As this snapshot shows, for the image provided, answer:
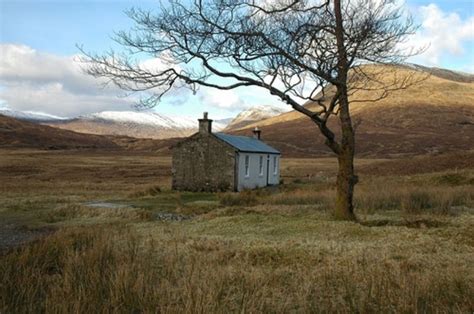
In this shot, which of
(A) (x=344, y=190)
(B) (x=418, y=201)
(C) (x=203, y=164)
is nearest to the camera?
(A) (x=344, y=190)

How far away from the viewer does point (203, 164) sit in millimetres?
39594

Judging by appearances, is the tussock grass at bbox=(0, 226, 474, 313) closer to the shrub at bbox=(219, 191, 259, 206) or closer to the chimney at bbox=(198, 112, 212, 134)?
the shrub at bbox=(219, 191, 259, 206)

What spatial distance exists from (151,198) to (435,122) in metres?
113

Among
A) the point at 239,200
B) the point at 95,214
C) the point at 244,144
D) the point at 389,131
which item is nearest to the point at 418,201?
the point at 239,200

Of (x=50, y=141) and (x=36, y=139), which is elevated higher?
(x=36, y=139)

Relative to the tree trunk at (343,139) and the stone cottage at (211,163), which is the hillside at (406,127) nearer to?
the stone cottage at (211,163)

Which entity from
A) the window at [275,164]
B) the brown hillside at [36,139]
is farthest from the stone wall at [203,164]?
the brown hillside at [36,139]

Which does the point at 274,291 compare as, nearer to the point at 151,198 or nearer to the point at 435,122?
the point at 151,198

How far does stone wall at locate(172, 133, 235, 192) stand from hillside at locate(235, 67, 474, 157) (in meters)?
66.4

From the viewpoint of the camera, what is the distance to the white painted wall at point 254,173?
3931cm

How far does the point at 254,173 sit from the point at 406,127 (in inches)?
3810

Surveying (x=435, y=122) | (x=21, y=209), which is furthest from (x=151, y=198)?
(x=435, y=122)

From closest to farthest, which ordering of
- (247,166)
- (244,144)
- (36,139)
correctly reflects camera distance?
(247,166) < (244,144) < (36,139)

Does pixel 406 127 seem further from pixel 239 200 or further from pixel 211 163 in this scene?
pixel 239 200
